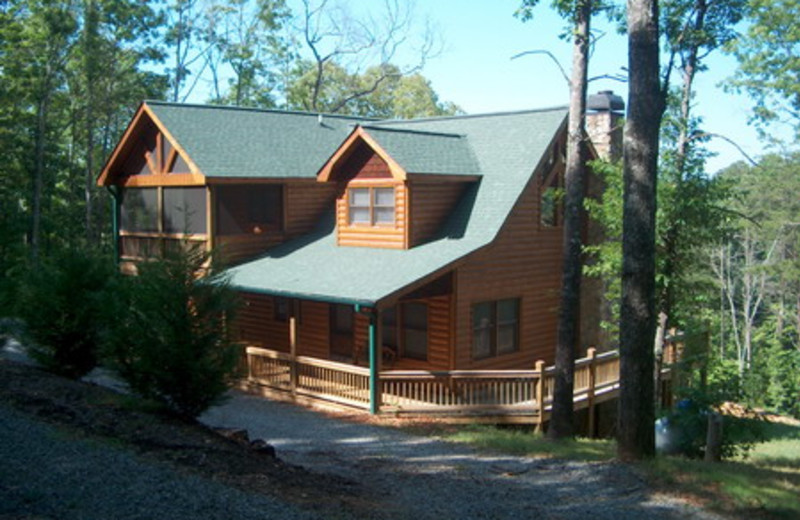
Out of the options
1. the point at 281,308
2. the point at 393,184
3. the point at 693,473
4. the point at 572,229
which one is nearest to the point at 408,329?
the point at 393,184

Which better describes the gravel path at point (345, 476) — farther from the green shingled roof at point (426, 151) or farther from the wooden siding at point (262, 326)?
the green shingled roof at point (426, 151)

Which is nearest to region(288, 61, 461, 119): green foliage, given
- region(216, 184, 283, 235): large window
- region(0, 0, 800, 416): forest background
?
region(0, 0, 800, 416): forest background

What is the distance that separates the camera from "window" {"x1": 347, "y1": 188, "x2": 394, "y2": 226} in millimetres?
19641

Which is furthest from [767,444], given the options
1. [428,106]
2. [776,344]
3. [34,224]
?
[428,106]

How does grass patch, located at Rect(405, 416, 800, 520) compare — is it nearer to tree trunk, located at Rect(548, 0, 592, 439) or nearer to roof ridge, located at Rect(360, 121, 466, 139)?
tree trunk, located at Rect(548, 0, 592, 439)

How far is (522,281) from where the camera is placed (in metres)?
19.7

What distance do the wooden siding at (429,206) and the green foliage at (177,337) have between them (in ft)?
25.2

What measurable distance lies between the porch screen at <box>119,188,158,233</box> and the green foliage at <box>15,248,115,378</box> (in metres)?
8.01

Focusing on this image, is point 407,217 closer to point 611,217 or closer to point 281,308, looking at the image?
point 611,217

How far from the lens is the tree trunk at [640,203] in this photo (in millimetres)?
10883

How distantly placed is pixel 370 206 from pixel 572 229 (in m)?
6.59

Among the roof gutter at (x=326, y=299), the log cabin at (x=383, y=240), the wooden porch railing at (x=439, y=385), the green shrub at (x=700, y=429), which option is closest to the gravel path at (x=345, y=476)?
the wooden porch railing at (x=439, y=385)

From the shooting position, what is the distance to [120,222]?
2512 cm

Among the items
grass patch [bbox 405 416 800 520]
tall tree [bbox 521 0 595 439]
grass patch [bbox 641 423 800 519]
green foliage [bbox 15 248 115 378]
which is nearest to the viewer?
grass patch [bbox 641 423 800 519]
